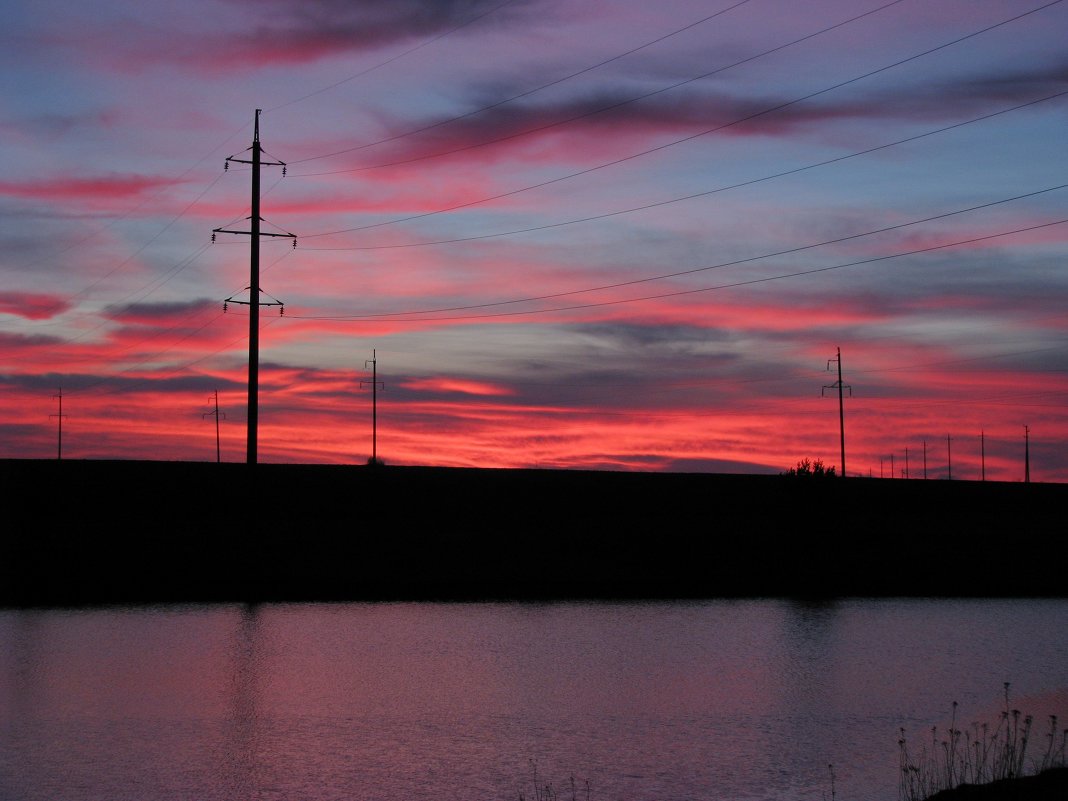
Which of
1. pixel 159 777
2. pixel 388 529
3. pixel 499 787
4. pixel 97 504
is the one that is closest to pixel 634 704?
pixel 499 787

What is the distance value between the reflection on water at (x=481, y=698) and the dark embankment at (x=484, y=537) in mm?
9992

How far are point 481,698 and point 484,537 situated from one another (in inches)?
1591

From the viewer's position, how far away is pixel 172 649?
34.3 m

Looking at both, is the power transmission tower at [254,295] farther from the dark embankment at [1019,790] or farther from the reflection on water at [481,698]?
the dark embankment at [1019,790]

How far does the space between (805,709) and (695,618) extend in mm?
18870

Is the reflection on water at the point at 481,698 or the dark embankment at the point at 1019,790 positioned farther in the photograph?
the reflection on water at the point at 481,698

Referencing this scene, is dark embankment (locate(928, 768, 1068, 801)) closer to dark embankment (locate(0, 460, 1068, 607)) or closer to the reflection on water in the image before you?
the reflection on water

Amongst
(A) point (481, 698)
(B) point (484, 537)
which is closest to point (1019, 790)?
(A) point (481, 698)

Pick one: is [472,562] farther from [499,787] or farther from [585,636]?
[499,787]

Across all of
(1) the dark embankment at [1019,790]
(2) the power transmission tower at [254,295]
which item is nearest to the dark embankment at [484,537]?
(2) the power transmission tower at [254,295]

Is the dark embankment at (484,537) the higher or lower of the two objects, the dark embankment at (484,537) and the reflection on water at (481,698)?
the higher

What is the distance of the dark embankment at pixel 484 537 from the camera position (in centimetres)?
5550

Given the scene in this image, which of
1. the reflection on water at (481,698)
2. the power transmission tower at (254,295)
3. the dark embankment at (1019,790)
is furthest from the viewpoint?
the power transmission tower at (254,295)

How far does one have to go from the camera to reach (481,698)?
88.2 ft
